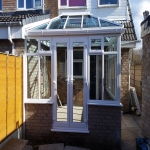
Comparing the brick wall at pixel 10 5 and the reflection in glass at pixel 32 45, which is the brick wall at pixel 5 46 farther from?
the brick wall at pixel 10 5

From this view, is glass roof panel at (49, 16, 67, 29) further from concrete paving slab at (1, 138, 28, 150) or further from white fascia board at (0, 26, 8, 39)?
concrete paving slab at (1, 138, 28, 150)

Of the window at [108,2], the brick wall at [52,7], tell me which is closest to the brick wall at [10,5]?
the brick wall at [52,7]

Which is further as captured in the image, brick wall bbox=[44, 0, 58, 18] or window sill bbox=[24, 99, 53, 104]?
brick wall bbox=[44, 0, 58, 18]

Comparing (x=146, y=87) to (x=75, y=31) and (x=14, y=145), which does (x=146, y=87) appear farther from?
(x=14, y=145)

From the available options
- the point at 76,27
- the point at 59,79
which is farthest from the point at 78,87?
the point at 76,27

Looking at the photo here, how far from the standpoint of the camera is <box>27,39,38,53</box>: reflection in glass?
18.6 ft

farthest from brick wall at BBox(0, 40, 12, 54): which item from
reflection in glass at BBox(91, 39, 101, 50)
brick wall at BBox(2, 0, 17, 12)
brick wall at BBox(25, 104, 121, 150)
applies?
brick wall at BBox(2, 0, 17, 12)

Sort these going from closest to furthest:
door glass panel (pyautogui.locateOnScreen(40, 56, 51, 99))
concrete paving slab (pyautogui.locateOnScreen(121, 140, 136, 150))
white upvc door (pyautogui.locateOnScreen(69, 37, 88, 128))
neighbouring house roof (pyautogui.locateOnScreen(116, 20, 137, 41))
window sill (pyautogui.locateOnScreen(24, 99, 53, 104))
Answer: concrete paving slab (pyautogui.locateOnScreen(121, 140, 136, 150)) → white upvc door (pyautogui.locateOnScreen(69, 37, 88, 128)) → window sill (pyautogui.locateOnScreen(24, 99, 53, 104)) → door glass panel (pyautogui.locateOnScreen(40, 56, 51, 99)) → neighbouring house roof (pyautogui.locateOnScreen(116, 20, 137, 41))

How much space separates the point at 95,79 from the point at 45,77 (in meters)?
1.68

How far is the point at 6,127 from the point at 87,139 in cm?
248

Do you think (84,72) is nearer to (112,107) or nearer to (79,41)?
(79,41)

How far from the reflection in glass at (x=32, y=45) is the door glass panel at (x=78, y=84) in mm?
1340

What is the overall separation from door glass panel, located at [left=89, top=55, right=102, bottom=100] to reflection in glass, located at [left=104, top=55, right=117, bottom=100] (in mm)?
192

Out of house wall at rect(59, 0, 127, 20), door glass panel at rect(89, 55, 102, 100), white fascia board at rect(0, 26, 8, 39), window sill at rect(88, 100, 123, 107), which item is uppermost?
house wall at rect(59, 0, 127, 20)
